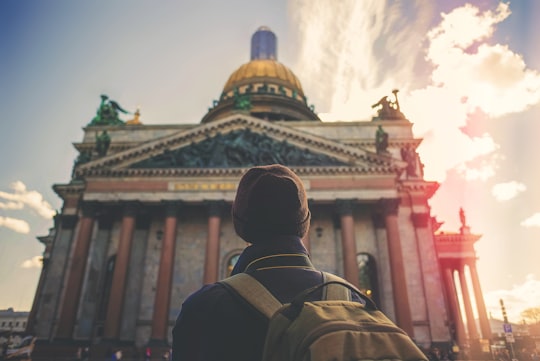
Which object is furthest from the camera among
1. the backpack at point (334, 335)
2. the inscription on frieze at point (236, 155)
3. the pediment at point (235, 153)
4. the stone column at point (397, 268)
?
the inscription on frieze at point (236, 155)

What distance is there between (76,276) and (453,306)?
28.7m

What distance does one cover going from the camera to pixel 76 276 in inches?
874

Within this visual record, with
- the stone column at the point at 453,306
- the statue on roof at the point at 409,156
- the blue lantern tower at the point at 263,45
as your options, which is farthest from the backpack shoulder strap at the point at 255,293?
the blue lantern tower at the point at 263,45

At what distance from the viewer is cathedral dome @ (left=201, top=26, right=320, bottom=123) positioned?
133 feet

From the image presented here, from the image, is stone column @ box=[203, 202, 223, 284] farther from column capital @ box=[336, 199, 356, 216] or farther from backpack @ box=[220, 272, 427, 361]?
backpack @ box=[220, 272, 427, 361]

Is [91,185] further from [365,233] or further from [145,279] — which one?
[365,233]

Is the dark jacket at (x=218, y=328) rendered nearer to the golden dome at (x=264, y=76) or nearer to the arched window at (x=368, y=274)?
the arched window at (x=368, y=274)

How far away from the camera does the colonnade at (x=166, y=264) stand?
20516 mm

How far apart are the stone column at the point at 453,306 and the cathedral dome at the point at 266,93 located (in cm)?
2079

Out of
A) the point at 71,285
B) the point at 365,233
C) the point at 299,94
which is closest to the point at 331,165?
Result: the point at 365,233

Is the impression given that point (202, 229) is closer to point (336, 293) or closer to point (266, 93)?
point (266, 93)

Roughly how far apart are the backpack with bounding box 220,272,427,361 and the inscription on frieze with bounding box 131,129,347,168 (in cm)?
2168

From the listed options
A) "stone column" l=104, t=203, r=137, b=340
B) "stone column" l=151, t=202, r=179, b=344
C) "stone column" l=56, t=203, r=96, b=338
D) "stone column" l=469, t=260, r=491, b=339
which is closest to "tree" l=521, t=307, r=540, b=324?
"stone column" l=469, t=260, r=491, b=339

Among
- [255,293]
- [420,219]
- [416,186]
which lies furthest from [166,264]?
[255,293]
